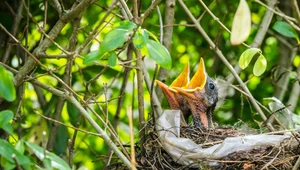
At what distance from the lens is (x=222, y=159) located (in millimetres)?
2803

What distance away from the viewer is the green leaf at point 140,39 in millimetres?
2363

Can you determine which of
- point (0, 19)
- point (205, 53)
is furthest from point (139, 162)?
point (205, 53)

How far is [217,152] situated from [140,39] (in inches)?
25.5

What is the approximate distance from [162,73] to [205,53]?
1104 millimetres

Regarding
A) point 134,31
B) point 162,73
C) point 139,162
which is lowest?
point 139,162

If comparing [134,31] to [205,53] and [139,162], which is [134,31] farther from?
[205,53]

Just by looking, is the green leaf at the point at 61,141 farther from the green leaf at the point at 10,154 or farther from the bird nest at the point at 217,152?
the green leaf at the point at 10,154

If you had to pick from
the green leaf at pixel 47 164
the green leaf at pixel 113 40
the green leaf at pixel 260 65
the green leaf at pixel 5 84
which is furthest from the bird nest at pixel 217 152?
the green leaf at pixel 5 84

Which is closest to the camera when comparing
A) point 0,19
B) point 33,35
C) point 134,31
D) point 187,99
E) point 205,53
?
point 134,31

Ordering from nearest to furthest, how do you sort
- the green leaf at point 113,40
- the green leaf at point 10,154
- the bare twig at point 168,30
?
the green leaf at point 10,154, the green leaf at point 113,40, the bare twig at point 168,30

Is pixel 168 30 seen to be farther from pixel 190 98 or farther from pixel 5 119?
pixel 5 119

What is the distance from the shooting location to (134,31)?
7.77ft

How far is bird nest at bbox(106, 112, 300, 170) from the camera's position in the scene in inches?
109

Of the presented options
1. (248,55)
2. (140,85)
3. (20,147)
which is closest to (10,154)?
(20,147)
